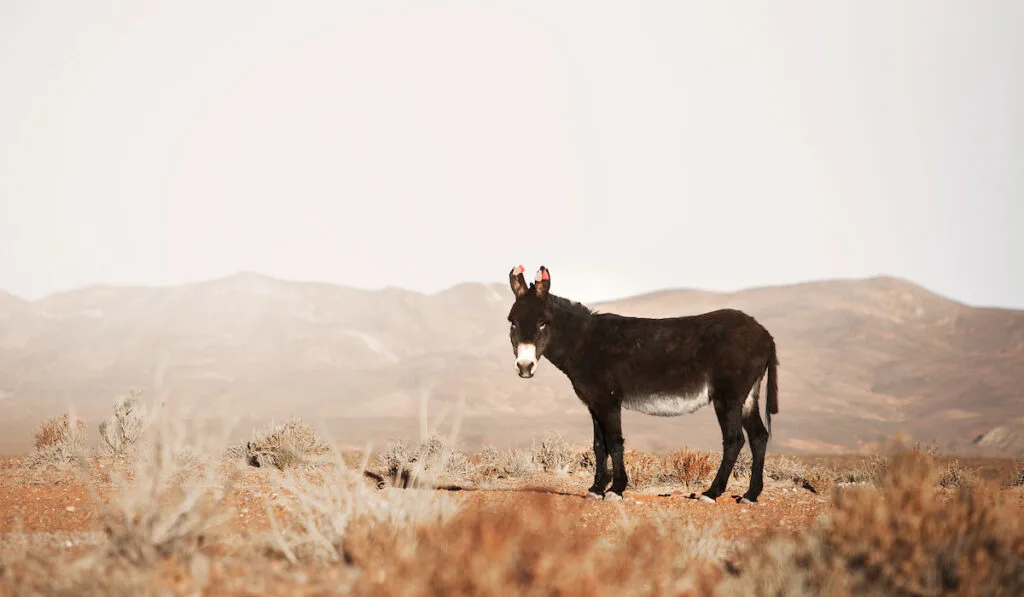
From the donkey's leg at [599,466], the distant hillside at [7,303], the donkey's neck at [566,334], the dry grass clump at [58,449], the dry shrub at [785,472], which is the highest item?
the distant hillside at [7,303]

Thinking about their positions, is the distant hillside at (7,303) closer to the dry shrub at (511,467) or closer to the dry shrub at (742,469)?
the dry shrub at (511,467)

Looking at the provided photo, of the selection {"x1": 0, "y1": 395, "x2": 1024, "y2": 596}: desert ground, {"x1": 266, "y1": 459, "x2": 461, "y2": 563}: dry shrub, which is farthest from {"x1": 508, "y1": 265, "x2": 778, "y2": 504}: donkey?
{"x1": 266, "y1": 459, "x2": 461, "y2": 563}: dry shrub

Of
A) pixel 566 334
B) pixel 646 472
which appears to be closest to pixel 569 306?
pixel 566 334

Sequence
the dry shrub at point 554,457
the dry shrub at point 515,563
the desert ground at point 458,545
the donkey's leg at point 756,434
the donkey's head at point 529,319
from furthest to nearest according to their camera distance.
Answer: the dry shrub at point 554,457 < the donkey's leg at point 756,434 < the donkey's head at point 529,319 < the desert ground at point 458,545 < the dry shrub at point 515,563

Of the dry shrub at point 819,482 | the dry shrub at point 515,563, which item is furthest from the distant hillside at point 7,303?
the dry shrub at point 515,563

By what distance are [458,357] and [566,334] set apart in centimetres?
4592

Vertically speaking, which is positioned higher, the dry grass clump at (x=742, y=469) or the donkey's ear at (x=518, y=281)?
the donkey's ear at (x=518, y=281)

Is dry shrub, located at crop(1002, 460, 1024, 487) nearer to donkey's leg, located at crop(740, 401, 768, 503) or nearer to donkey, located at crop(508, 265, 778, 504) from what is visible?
donkey's leg, located at crop(740, 401, 768, 503)

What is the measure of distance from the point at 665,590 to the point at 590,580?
63cm

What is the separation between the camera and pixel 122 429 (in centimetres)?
1706

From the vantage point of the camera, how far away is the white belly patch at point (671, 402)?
1073 cm

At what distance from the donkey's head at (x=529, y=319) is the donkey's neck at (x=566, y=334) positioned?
0.19m

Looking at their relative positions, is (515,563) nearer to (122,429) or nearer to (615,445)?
(615,445)

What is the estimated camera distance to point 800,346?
57188 mm
